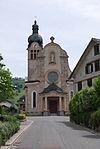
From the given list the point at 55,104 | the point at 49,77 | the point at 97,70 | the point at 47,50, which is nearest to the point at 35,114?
the point at 55,104

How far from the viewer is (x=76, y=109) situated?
33625 millimetres

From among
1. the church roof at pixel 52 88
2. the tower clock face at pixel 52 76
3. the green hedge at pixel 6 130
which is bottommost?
the green hedge at pixel 6 130

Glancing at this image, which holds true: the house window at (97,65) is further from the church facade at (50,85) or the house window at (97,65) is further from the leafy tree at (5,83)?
the church facade at (50,85)

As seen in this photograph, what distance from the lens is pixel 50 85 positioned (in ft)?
230

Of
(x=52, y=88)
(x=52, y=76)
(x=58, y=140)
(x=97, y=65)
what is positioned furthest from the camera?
(x=52, y=76)

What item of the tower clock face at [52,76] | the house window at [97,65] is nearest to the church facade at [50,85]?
the tower clock face at [52,76]

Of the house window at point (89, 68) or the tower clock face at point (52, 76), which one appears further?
the tower clock face at point (52, 76)

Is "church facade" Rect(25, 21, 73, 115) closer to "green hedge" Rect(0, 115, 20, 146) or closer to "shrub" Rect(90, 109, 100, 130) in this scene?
"shrub" Rect(90, 109, 100, 130)

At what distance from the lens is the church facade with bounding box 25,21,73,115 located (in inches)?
2680

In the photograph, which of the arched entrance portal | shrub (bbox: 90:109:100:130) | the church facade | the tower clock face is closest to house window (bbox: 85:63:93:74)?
shrub (bbox: 90:109:100:130)

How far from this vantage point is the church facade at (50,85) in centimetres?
6806

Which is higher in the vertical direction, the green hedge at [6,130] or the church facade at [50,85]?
the church facade at [50,85]

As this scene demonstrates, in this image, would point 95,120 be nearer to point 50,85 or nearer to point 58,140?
point 58,140

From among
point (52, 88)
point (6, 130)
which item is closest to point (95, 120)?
point (6, 130)
